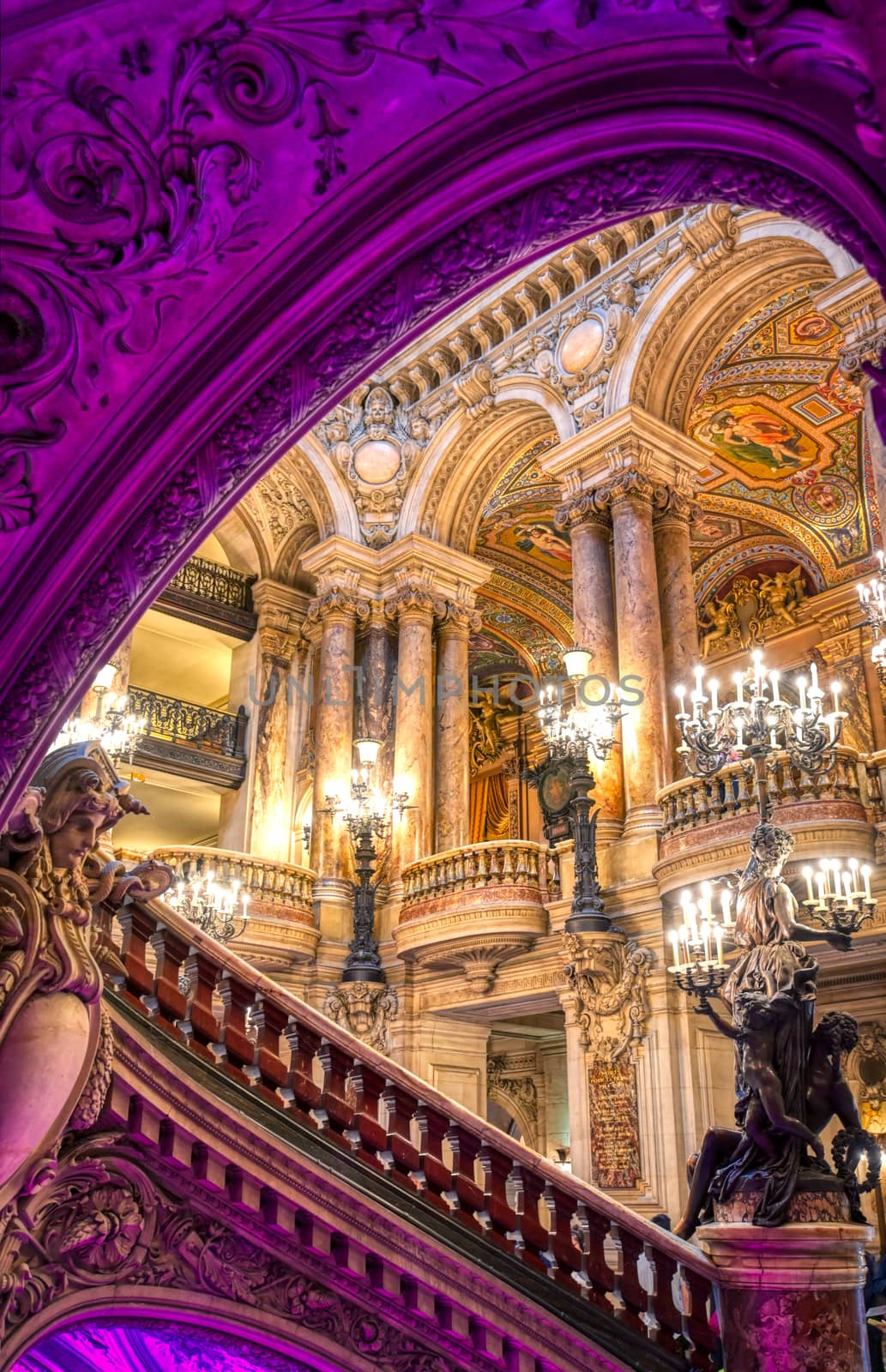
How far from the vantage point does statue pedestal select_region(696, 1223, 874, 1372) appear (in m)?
5.32

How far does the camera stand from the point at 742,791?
10430mm

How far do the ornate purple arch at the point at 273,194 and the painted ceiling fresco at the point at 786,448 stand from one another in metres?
12.5

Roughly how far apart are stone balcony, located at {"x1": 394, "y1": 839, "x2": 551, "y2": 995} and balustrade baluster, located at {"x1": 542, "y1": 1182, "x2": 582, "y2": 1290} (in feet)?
22.5

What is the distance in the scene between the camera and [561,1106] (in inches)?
732

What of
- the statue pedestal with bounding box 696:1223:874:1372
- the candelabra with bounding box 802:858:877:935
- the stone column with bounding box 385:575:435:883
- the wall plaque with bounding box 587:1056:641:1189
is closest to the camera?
the statue pedestal with bounding box 696:1223:874:1372

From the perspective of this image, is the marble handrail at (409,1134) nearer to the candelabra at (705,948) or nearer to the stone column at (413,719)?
the candelabra at (705,948)

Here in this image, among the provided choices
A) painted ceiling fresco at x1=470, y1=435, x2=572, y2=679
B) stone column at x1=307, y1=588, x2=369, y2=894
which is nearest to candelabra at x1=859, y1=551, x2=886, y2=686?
painted ceiling fresco at x1=470, y1=435, x2=572, y2=679

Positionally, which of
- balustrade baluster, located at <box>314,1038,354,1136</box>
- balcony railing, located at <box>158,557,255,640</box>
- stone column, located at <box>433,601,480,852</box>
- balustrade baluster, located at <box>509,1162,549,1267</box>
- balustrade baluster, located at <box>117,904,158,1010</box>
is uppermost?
balcony railing, located at <box>158,557,255,640</box>

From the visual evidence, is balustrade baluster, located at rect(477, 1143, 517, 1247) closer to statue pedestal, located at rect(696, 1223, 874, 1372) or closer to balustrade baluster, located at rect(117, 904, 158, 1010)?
statue pedestal, located at rect(696, 1223, 874, 1372)

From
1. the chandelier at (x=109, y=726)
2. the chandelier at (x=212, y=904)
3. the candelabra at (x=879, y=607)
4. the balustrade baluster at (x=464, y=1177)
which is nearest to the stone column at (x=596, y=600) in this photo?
the candelabra at (x=879, y=607)

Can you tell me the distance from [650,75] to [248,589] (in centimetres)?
1704

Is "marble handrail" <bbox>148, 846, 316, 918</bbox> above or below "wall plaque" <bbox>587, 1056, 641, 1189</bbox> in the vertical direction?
above

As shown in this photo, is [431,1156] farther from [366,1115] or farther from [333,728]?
[333,728]

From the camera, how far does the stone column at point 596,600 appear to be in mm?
12781
